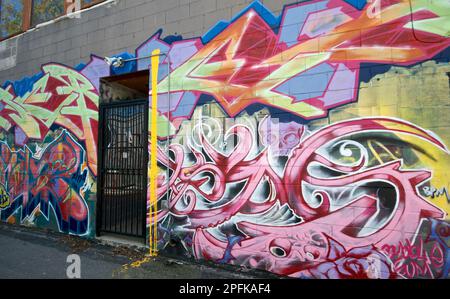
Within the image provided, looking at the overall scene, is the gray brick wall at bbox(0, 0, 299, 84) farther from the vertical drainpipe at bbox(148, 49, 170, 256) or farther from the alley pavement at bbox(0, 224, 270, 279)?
the alley pavement at bbox(0, 224, 270, 279)

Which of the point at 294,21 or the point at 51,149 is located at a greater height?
the point at 294,21

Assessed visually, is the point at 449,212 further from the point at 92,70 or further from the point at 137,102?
the point at 92,70

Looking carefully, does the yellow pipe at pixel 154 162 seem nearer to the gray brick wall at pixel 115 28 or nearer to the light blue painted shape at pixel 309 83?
the gray brick wall at pixel 115 28

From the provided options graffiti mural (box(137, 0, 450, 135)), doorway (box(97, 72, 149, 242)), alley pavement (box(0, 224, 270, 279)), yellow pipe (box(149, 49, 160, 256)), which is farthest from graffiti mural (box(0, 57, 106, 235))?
graffiti mural (box(137, 0, 450, 135))

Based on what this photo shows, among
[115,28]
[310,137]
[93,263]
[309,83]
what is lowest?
[93,263]

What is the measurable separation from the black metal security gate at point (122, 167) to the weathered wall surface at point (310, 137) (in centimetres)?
64

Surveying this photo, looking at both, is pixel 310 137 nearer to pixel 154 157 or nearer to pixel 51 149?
pixel 154 157

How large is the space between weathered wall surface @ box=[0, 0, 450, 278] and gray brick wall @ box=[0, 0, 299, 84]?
55 mm

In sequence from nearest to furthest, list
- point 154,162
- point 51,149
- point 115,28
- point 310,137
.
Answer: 1. point 310,137
2. point 154,162
3. point 115,28
4. point 51,149

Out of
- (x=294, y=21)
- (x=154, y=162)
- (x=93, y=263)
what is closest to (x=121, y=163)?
(x=154, y=162)

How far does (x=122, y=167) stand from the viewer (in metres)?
5.28

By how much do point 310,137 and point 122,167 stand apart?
3401 millimetres

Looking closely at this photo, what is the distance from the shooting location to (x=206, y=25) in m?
4.35

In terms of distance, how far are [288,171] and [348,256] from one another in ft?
3.94
